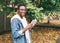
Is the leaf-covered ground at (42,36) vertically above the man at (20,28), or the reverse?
the man at (20,28)

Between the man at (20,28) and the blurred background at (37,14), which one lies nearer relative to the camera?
the man at (20,28)

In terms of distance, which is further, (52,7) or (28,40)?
(52,7)

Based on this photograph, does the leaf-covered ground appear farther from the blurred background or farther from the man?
the man

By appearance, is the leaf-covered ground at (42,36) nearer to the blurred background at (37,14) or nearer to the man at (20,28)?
the blurred background at (37,14)

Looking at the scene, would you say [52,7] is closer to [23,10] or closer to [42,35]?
[42,35]

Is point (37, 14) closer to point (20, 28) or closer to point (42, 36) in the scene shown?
point (42, 36)

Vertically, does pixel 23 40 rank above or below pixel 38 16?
above

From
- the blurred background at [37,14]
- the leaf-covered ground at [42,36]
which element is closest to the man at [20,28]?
the blurred background at [37,14]

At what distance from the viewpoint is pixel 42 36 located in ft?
36.7

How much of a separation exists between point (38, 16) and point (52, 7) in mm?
1534

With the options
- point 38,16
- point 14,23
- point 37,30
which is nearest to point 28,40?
point 14,23

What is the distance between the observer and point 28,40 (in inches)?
169

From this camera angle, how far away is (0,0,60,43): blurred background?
9.26 m

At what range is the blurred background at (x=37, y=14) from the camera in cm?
926
